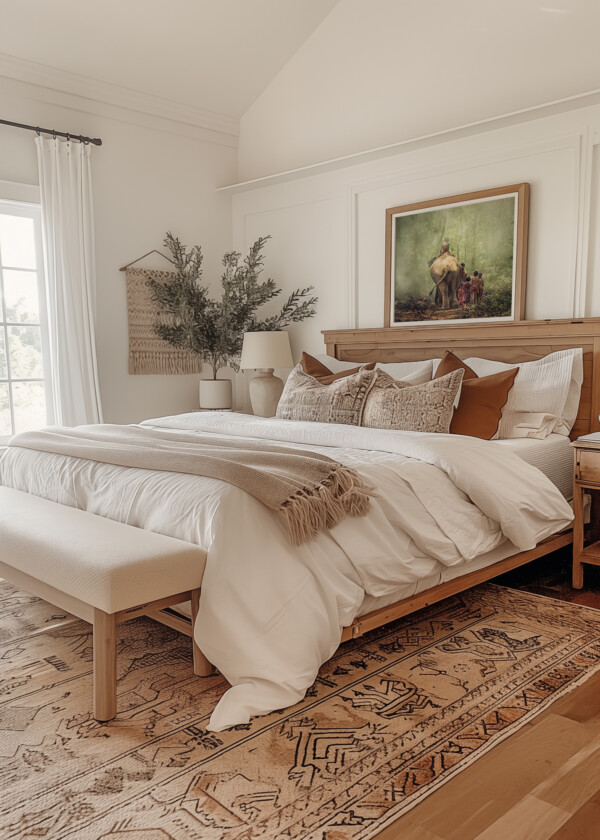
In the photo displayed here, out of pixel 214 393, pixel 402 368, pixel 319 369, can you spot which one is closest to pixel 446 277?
pixel 402 368

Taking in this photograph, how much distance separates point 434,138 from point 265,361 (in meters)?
1.78

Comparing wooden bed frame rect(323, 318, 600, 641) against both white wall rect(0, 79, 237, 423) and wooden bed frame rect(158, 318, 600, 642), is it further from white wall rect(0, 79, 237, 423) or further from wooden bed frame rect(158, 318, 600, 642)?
white wall rect(0, 79, 237, 423)

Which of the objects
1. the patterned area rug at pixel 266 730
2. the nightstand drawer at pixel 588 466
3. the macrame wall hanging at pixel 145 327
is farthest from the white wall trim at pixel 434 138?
the patterned area rug at pixel 266 730

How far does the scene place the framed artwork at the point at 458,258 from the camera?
4.05 m

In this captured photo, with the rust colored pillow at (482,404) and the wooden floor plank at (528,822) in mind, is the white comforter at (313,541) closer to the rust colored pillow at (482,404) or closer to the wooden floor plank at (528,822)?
the rust colored pillow at (482,404)

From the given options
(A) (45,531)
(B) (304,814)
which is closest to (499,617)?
(B) (304,814)

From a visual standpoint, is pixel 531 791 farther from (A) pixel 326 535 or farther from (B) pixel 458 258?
(B) pixel 458 258

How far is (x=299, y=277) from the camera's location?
5.30m

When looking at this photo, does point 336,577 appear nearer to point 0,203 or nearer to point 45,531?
point 45,531

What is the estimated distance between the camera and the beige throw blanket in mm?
2260

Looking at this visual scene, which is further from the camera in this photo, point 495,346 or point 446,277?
point 446,277

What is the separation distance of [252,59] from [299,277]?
1.58 m

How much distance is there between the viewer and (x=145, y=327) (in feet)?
17.0

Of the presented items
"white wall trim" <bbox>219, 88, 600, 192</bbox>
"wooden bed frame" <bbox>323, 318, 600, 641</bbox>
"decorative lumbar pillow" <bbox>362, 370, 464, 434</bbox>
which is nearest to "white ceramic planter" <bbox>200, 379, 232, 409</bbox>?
"wooden bed frame" <bbox>323, 318, 600, 641</bbox>
